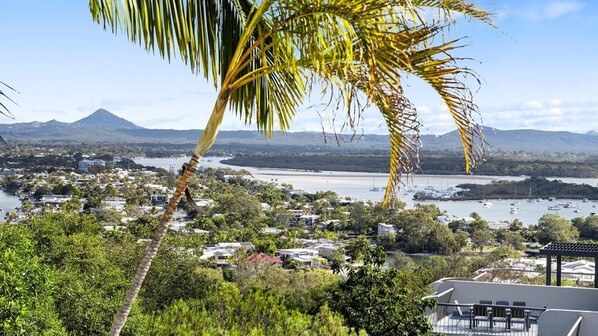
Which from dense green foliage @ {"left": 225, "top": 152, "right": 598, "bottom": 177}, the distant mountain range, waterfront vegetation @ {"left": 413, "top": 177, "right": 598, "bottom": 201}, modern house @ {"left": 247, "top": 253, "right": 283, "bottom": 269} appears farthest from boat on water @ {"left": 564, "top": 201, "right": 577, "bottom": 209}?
the distant mountain range

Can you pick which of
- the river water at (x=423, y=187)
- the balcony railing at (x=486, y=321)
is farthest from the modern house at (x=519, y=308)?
the river water at (x=423, y=187)

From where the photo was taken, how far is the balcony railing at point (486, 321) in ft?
24.3

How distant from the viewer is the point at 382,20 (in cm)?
234

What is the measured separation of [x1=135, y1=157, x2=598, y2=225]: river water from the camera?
209ft

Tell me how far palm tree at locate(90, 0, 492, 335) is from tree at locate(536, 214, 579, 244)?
41.6 meters

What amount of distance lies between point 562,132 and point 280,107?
546ft

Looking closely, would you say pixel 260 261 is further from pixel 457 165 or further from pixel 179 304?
pixel 457 165

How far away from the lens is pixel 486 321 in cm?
772

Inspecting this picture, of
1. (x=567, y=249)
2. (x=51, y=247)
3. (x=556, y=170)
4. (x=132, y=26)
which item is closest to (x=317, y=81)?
(x=132, y=26)

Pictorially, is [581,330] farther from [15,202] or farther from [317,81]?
[15,202]

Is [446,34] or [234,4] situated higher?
[234,4]

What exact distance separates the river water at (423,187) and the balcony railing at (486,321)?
41595mm

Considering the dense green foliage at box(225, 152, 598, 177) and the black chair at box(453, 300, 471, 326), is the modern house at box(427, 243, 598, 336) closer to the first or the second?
the black chair at box(453, 300, 471, 326)

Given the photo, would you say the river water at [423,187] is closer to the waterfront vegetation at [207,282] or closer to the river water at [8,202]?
the waterfront vegetation at [207,282]
